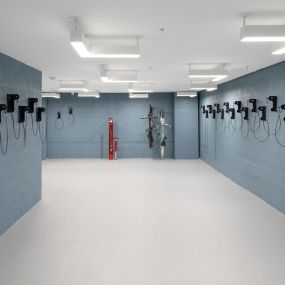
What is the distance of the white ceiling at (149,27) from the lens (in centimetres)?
309

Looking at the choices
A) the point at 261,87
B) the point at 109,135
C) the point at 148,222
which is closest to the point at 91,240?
the point at 148,222

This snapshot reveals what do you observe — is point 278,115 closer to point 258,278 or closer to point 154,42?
point 154,42

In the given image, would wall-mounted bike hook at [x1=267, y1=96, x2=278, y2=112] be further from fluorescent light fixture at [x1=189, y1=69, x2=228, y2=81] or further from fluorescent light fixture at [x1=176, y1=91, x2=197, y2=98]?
fluorescent light fixture at [x1=176, y1=91, x2=197, y2=98]

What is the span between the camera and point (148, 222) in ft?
18.0

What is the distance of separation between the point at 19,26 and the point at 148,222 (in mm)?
3425

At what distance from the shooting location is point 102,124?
14.2 m

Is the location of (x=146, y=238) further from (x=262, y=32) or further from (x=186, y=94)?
(x=186, y=94)

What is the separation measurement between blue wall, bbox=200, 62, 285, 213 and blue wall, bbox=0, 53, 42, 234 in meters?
4.56

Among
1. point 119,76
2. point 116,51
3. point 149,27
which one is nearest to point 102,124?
point 119,76

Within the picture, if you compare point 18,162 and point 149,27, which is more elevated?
point 149,27

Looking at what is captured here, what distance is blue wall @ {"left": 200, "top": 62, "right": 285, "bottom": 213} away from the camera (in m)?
6.20

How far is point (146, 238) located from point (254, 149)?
3.82 meters

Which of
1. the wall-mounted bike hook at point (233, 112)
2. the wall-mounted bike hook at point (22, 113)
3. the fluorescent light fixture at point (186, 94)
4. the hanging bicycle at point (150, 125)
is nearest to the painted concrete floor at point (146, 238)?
the wall-mounted bike hook at point (22, 113)

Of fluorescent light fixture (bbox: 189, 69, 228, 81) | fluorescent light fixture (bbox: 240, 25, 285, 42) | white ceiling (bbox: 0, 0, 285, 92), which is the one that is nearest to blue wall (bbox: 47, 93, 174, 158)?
fluorescent light fixture (bbox: 189, 69, 228, 81)
